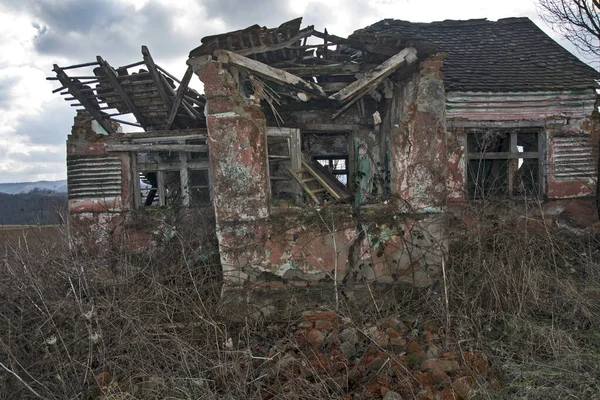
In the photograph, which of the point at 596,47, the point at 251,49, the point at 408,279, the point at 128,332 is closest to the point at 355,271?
the point at 408,279

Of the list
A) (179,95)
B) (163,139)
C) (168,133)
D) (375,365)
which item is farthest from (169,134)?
(375,365)

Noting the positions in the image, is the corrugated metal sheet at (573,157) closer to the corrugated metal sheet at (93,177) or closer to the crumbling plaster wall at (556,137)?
the crumbling plaster wall at (556,137)

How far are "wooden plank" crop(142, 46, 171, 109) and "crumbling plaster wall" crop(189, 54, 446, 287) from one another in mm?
1897

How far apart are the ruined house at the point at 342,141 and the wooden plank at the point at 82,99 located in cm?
2

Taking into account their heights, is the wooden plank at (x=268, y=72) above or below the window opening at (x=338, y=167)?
above

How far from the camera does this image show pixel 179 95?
7020 millimetres

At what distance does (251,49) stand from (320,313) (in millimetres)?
3511

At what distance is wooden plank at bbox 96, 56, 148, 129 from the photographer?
266 inches

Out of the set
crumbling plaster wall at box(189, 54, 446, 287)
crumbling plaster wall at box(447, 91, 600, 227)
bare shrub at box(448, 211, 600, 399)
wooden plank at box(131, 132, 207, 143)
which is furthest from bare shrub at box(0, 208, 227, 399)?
crumbling plaster wall at box(447, 91, 600, 227)

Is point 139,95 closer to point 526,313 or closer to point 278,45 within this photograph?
point 278,45

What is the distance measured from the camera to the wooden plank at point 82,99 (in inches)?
277

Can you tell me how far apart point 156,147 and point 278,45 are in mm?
2951

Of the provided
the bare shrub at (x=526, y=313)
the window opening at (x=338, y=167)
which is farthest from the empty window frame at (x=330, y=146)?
the bare shrub at (x=526, y=313)

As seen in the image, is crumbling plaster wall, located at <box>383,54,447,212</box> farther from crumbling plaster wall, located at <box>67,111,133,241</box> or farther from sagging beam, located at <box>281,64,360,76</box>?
crumbling plaster wall, located at <box>67,111,133,241</box>
